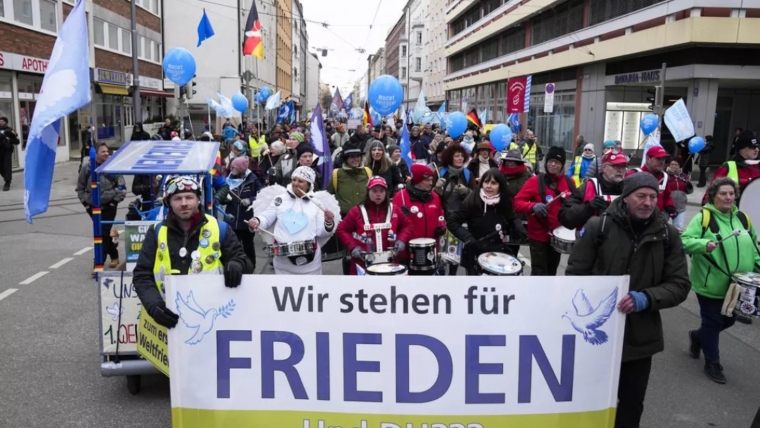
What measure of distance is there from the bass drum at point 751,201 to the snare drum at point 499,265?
3.16 meters

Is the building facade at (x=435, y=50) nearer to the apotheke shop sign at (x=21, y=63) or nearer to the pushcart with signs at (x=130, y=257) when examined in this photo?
the apotheke shop sign at (x=21, y=63)

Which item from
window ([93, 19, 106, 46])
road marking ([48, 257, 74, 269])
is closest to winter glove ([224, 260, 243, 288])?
road marking ([48, 257, 74, 269])

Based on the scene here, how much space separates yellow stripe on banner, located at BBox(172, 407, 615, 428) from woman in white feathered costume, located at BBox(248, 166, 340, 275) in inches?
88.3

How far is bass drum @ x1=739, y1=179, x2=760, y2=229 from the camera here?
668 centimetres

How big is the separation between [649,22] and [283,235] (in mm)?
21998

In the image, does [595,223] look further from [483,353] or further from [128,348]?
[128,348]

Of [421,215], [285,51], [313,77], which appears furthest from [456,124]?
[313,77]

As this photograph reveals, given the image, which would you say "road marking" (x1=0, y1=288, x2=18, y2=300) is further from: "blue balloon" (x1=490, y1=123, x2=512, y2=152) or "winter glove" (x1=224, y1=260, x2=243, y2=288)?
"blue balloon" (x1=490, y1=123, x2=512, y2=152)

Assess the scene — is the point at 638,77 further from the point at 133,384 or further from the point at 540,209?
the point at 133,384

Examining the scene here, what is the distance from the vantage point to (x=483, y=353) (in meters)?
3.41

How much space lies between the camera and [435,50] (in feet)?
263

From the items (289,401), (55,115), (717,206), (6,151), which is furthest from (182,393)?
(6,151)

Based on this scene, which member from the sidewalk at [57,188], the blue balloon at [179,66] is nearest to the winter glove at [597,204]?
the sidewalk at [57,188]

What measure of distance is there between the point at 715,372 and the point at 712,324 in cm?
42
